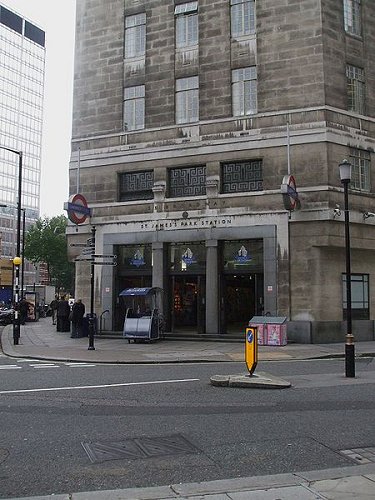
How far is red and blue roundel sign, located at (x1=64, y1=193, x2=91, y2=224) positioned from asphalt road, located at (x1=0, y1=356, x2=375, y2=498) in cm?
1173

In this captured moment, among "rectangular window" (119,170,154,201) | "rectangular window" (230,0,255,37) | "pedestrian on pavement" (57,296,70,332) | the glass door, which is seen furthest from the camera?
"pedestrian on pavement" (57,296,70,332)

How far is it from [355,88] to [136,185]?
1058cm

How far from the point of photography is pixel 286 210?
21.5 metres

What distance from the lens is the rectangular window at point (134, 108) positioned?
82.5 feet

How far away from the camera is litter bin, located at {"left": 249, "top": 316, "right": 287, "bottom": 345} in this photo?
1981 centimetres

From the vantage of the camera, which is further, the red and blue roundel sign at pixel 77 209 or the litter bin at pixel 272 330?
the red and blue roundel sign at pixel 77 209

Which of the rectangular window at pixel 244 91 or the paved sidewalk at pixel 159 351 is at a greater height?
the rectangular window at pixel 244 91

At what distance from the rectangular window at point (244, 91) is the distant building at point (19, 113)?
107988mm

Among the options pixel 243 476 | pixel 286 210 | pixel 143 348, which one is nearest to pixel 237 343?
pixel 143 348

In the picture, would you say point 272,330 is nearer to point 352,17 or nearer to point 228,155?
point 228,155

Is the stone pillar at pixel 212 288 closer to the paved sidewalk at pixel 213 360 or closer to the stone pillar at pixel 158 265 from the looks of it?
the paved sidewalk at pixel 213 360

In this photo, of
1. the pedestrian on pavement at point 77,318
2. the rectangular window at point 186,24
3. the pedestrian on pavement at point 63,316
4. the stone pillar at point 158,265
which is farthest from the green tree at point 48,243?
the rectangular window at point 186,24

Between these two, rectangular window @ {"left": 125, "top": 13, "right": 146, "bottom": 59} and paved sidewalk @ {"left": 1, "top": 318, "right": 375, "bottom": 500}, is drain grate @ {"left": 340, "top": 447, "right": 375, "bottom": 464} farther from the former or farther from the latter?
rectangular window @ {"left": 125, "top": 13, "right": 146, "bottom": 59}

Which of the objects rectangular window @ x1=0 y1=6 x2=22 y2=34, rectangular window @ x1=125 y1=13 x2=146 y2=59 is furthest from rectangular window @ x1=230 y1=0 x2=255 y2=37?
rectangular window @ x1=0 y1=6 x2=22 y2=34
